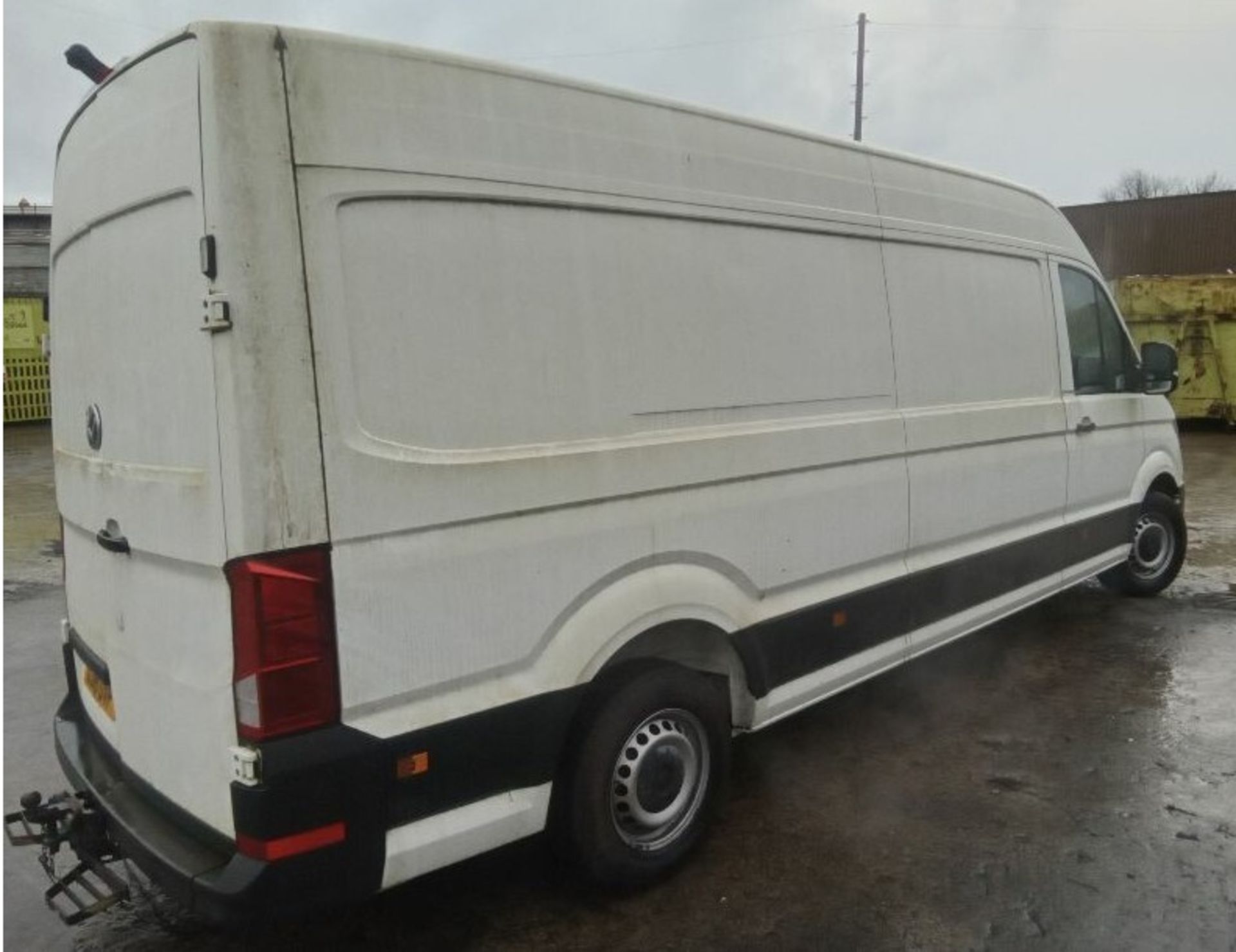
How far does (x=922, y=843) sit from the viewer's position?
11.1ft

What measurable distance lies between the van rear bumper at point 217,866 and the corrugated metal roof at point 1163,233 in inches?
1242

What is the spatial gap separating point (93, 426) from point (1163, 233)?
33.3 m

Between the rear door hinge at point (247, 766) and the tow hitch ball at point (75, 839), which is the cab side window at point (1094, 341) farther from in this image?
the tow hitch ball at point (75, 839)

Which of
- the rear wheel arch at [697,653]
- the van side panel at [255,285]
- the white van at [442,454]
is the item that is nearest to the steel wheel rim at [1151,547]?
the white van at [442,454]

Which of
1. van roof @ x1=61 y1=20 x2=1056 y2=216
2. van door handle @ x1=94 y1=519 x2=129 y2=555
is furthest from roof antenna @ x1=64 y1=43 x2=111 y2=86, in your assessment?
van door handle @ x1=94 y1=519 x2=129 y2=555

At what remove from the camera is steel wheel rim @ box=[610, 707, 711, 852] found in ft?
9.77

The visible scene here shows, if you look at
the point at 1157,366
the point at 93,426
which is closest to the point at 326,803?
the point at 93,426

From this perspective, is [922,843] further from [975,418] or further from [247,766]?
[247,766]

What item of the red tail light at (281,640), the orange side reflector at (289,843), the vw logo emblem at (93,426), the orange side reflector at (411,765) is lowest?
the orange side reflector at (289,843)

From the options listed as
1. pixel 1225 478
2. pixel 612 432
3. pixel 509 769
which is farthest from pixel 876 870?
pixel 1225 478

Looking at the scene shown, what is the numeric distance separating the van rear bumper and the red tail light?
A: 0.18 meters

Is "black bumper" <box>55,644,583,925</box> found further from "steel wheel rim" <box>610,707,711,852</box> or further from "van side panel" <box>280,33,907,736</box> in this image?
"steel wheel rim" <box>610,707,711,852</box>

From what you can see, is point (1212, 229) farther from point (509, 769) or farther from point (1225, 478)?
point (509, 769)

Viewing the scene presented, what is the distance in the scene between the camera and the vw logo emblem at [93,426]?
2.82 metres
